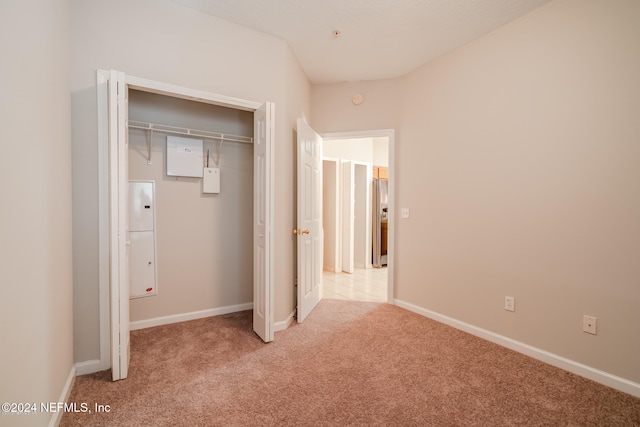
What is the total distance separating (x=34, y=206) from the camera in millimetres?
→ 1288

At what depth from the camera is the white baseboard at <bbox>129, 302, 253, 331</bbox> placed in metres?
2.71

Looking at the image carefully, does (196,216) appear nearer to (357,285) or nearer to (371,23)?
(371,23)

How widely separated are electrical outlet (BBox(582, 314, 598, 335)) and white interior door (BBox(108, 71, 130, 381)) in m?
3.21

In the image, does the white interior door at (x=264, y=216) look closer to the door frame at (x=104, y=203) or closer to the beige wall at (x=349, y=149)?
the door frame at (x=104, y=203)

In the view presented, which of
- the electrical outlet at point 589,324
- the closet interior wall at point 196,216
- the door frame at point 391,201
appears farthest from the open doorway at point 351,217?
the electrical outlet at point 589,324

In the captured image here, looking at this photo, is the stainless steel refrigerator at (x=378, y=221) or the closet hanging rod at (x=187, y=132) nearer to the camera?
the closet hanging rod at (x=187, y=132)

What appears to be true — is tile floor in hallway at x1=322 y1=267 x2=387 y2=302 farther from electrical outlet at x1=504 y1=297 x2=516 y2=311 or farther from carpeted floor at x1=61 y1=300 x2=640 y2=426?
electrical outlet at x1=504 y1=297 x2=516 y2=311

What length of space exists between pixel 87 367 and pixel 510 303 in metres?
3.32

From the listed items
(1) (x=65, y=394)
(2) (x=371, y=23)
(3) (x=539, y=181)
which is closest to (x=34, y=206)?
(1) (x=65, y=394)

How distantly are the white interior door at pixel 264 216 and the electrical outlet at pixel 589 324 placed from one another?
2.36m

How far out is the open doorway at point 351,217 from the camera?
4998 mm

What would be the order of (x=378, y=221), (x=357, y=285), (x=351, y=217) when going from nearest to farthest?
(x=357, y=285) < (x=351, y=217) < (x=378, y=221)

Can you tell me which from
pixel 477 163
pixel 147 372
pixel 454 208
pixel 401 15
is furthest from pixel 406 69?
pixel 147 372

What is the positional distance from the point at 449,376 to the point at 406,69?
10.2ft
